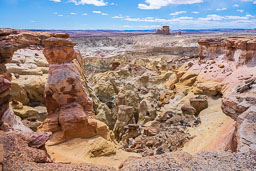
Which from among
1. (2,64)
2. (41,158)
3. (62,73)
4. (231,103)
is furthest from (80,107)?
(231,103)

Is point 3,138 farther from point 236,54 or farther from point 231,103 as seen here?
point 236,54

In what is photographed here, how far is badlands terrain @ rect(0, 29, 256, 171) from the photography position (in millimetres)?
4391

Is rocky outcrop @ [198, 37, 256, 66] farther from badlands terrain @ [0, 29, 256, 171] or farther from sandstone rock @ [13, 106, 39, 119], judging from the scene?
sandstone rock @ [13, 106, 39, 119]

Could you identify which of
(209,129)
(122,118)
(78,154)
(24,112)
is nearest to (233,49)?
(209,129)

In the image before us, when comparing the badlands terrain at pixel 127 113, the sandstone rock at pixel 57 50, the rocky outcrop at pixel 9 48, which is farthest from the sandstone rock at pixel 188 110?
the rocky outcrop at pixel 9 48

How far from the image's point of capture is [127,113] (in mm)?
13742

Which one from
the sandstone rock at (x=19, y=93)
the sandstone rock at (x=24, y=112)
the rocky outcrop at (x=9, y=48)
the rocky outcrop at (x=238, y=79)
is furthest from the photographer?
the sandstone rock at (x=19, y=93)

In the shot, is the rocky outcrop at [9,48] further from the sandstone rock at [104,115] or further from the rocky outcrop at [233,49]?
the rocky outcrop at [233,49]

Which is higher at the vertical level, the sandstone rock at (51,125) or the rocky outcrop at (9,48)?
the rocky outcrop at (9,48)

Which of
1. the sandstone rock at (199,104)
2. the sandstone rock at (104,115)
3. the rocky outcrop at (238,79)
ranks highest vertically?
the rocky outcrop at (238,79)

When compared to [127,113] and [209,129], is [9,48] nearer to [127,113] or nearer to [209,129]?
[127,113]

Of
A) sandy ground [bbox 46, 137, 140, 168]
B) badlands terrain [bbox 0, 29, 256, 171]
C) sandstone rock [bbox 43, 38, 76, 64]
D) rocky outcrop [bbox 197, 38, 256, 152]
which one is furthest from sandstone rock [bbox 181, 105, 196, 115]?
sandstone rock [bbox 43, 38, 76, 64]

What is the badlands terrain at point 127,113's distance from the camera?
439cm

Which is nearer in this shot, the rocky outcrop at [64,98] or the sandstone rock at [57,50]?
the rocky outcrop at [64,98]
